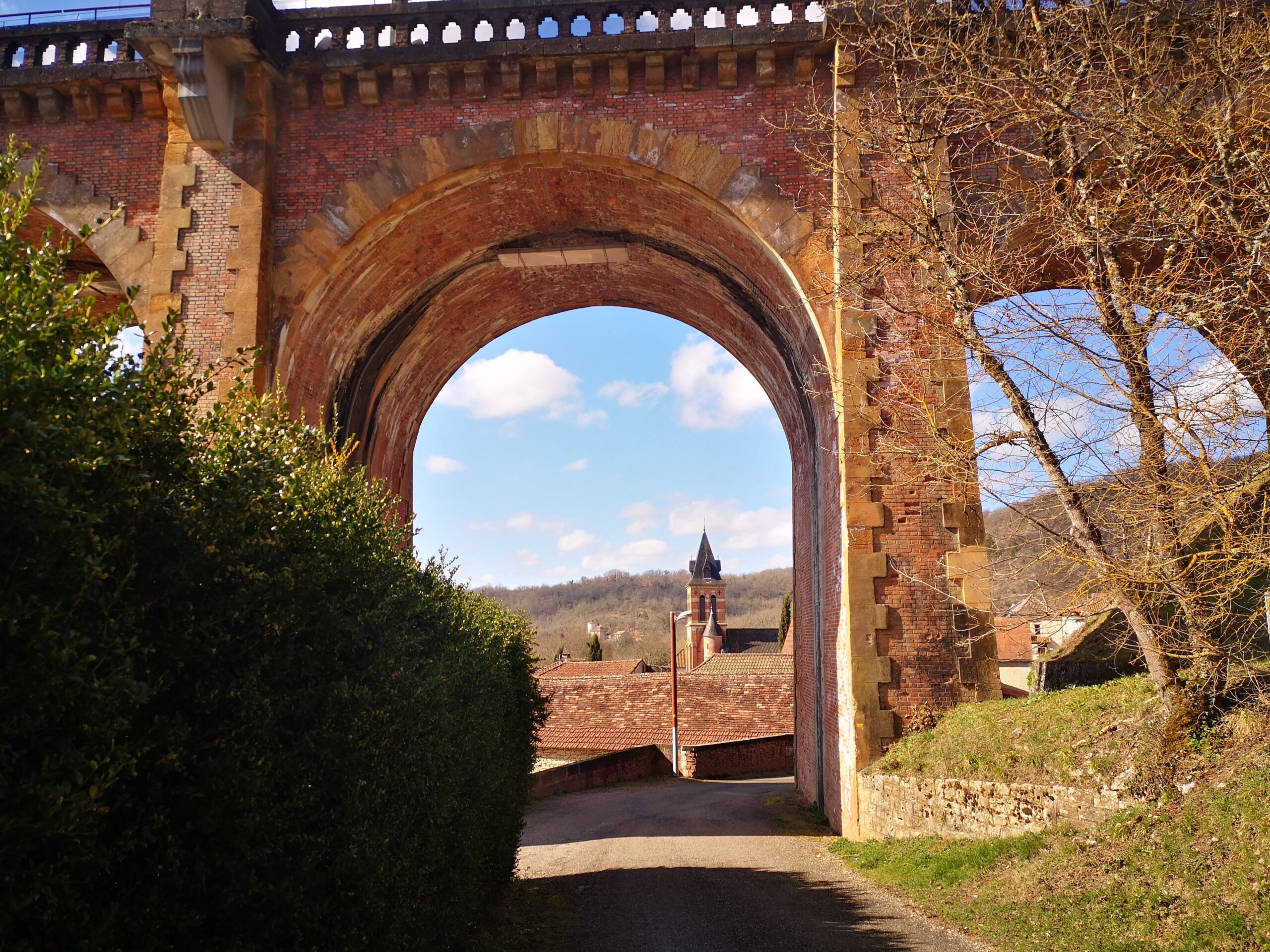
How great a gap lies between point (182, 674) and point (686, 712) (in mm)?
31496

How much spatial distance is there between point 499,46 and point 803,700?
1229 cm

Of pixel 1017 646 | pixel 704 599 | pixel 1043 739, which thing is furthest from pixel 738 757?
pixel 704 599

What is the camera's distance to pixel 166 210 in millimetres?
13484

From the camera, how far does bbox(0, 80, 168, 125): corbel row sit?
13727 millimetres

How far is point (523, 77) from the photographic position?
45.1 feet

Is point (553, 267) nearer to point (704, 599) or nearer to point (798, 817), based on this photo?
point (798, 817)

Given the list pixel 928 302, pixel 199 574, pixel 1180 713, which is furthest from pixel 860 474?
pixel 199 574

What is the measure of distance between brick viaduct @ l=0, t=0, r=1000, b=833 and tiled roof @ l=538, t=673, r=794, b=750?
1967 cm

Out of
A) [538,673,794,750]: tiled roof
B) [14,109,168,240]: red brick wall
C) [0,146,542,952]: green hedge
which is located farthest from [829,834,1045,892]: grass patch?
[538,673,794,750]: tiled roof

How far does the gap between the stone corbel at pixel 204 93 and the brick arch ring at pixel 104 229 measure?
5.54ft

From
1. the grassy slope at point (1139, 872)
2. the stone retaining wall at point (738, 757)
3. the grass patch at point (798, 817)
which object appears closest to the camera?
the grassy slope at point (1139, 872)

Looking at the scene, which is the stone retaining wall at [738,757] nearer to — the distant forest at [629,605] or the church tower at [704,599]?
the church tower at [704,599]

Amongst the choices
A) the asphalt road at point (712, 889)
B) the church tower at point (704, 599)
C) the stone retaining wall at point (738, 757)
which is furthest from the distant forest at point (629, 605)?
the asphalt road at point (712, 889)

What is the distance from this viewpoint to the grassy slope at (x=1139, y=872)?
6.06 metres
